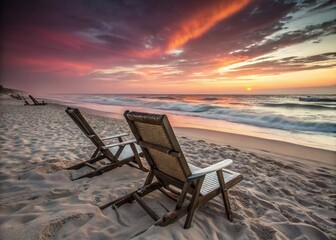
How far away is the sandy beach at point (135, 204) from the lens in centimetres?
206

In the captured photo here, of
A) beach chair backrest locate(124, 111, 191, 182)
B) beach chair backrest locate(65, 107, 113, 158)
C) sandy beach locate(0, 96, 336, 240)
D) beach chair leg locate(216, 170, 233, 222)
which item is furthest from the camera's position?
beach chair backrest locate(65, 107, 113, 158)

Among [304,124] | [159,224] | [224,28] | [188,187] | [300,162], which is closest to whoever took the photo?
[159,224]

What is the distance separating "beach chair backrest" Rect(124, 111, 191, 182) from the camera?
1881 millimetres

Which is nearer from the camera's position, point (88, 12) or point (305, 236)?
point (305, 236)

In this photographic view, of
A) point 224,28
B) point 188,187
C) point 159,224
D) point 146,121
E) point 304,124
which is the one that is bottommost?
point 304,124

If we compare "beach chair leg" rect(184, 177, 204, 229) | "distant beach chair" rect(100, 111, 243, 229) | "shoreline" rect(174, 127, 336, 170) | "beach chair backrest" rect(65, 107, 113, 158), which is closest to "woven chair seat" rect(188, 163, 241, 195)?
"distant beach chair" rect(100, 111, 243, 229)

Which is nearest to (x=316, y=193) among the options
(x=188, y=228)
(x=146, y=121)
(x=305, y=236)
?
(x=305, y=236)

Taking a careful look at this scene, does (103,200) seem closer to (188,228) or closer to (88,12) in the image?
(188,228)

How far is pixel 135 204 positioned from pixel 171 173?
2.30 ft

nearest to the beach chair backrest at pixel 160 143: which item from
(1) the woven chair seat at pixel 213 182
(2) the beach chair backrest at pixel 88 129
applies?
(1) the woven chair seat at pixel 213 182

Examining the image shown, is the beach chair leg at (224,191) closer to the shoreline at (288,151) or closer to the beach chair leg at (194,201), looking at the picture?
the beach chair leg at (194,201)

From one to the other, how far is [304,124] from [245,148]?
729cm

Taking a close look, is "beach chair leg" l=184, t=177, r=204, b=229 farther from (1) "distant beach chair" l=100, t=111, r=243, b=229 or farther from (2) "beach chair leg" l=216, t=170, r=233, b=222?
(2) "beach chair leg" l=216, t=170, r=233, b=222

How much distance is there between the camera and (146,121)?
2051 millimetres
